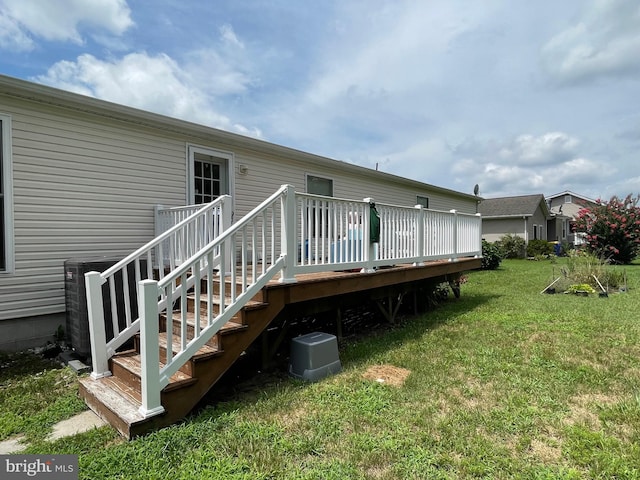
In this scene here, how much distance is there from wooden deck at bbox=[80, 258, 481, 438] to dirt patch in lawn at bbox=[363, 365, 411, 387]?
98cm

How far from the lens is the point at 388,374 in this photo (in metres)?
3.79

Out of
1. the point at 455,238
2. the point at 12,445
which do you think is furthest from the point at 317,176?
the point at 12,445

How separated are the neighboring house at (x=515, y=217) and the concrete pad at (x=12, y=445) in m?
24.6

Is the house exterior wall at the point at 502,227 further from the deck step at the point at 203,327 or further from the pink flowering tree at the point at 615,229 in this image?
the deck step at the point at 203,327

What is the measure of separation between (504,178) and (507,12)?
1319 inches

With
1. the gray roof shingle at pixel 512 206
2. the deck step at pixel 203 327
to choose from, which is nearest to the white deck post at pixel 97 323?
the deck step at pixel 203 327

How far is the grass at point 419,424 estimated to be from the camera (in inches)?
85.6

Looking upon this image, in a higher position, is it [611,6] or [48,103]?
[611,6]

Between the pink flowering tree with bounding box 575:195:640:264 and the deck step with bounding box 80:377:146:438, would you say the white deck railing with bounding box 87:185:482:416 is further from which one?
the pink flowering tree with bounding box 575:195:640:264

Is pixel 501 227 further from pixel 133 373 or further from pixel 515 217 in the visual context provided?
pixel 133 373

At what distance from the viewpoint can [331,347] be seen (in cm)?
388

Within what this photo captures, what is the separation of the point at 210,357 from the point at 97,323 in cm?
117

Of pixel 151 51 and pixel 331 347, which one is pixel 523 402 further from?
pixel 151 51

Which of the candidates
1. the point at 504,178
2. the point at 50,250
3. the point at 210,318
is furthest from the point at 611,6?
the point at 504,178
